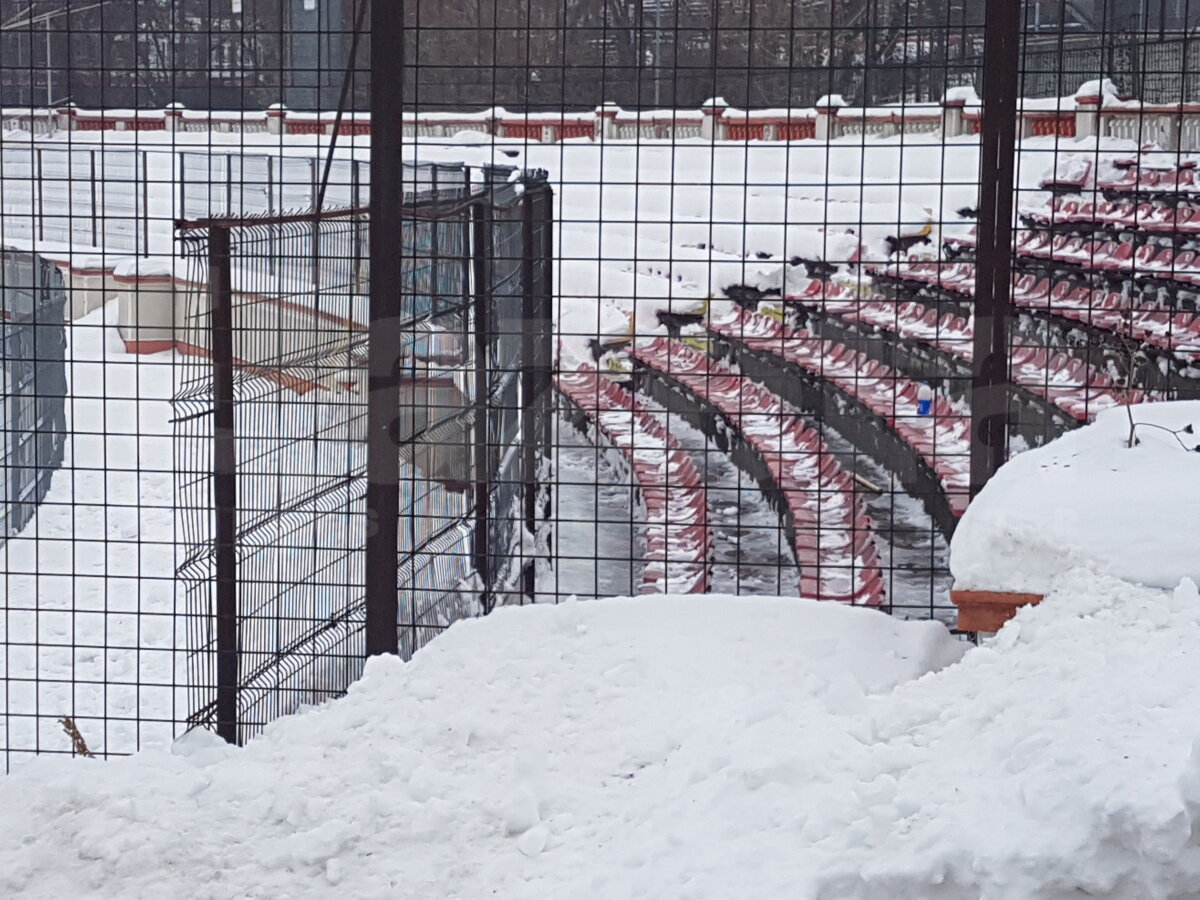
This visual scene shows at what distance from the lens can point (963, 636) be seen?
4.20 m

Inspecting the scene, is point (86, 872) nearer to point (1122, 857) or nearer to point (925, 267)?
point (1122, 857)

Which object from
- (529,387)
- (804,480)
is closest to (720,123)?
(804,480)

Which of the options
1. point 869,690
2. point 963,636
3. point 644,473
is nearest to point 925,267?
point 644,473

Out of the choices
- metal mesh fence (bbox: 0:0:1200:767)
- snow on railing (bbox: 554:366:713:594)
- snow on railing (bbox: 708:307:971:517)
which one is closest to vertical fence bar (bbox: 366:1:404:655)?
metal mesh fence (bbox: 0:0:1200:767)

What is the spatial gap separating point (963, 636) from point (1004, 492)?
32.9 inches

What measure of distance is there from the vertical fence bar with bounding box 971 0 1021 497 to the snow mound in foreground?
3.56 feet

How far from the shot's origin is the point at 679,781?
2.57 meters

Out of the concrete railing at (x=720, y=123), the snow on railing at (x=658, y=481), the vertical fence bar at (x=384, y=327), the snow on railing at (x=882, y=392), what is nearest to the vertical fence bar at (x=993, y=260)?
the snow on railing at (x=658, y=481)

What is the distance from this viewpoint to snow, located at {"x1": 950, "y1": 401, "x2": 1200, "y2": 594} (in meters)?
3.04

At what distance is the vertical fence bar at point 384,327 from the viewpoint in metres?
4.20

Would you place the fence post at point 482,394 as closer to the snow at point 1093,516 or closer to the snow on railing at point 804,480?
the snow on railing at point 804,480

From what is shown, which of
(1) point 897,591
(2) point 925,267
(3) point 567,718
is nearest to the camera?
(3) point 567,718

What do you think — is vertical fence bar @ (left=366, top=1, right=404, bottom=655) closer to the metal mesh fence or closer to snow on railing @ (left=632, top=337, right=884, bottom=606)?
the metal mesh fence

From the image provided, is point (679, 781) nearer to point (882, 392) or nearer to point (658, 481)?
point (658, 481)
